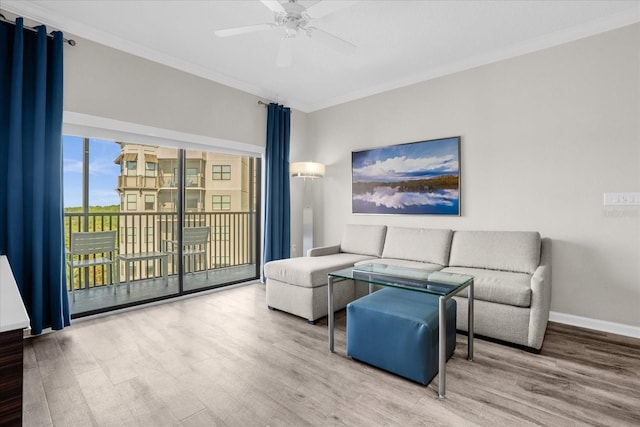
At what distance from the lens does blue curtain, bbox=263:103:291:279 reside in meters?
4.38

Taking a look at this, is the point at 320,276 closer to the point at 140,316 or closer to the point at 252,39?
the point at 140,316

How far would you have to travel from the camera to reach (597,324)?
2.72 m

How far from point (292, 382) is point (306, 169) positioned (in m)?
2.86

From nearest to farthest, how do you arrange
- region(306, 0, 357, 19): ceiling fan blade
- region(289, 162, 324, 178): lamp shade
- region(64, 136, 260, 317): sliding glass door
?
region(306, 0, 357, 19): ceiling fan blade, region(64, 136, 260, 317): sliding glass door, region(289, 162, 324, 178): lamp shade

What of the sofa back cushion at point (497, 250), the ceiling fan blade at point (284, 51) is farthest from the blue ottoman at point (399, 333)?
the ceiling fan blade at point (284, 51)

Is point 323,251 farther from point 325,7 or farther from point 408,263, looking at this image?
point 325,7

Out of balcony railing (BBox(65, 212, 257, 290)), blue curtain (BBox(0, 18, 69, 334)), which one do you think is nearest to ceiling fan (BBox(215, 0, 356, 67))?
blue curtain (BBox(0, 18, 69, 334))

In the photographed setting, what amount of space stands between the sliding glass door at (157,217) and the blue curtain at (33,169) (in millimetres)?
655

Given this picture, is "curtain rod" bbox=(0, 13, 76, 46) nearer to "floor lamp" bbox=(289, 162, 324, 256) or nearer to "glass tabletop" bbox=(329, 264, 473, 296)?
"floor lamp" bbox=(289, 162, 324, 256)

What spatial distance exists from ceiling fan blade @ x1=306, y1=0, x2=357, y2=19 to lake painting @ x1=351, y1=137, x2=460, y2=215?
2.01m

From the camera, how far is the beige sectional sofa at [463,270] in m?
2.34

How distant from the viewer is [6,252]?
244 cm

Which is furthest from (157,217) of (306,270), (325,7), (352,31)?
(325,7)

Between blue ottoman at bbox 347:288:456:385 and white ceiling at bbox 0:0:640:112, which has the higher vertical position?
white ceiling at bbox 0:0:640:112
